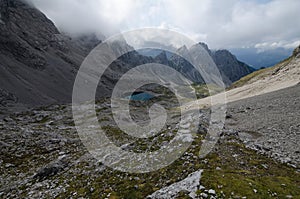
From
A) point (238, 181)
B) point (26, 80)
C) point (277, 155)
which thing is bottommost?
point (277, 155)

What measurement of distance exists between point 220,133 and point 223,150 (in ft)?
13.8

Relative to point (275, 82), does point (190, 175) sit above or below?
below

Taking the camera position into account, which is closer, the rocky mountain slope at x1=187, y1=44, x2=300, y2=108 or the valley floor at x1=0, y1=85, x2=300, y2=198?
the valley floor at x1=0, y1=85, x2=300, y2=198

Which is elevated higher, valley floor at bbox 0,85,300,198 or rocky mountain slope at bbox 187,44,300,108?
rocky mountain slope at bbox 187,44,300,108

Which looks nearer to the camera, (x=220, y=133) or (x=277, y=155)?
(x=277, y=155)

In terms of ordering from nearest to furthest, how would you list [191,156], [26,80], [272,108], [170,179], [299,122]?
1. [170,179]
2. [191,156]
3. [299,122]
4. [272,108]
5. [26,80]

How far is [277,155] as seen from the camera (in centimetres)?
1961

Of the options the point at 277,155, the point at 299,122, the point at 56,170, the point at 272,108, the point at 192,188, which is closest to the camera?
the point at 192,188

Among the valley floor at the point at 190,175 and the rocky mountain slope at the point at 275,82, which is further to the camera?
the rocky mountain slope at the point at 275,82

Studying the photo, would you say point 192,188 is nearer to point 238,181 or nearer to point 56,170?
point 238,181

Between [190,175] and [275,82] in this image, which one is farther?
[275,82]

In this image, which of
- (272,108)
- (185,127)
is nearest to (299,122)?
(272,108)

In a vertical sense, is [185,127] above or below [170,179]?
above

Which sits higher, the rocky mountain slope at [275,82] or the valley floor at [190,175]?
the rocky mountain slope at [275,82]
